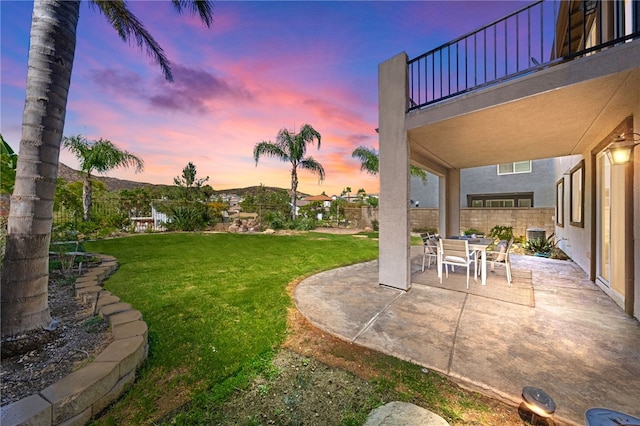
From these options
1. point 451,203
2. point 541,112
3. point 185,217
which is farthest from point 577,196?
point 185,217

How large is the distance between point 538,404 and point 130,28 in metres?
8.83

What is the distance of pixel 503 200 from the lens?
15359mm

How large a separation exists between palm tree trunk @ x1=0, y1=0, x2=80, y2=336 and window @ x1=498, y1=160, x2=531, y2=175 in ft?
56.8

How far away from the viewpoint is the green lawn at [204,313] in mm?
2039

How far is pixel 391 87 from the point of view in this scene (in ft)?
14.8

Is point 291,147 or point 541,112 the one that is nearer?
point 541,112

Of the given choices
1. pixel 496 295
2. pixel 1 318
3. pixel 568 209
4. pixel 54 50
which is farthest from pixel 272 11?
pixel 568 209

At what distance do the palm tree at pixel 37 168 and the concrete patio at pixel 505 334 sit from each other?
9.75ft

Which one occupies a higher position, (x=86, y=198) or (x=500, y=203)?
(x=500, y=203)

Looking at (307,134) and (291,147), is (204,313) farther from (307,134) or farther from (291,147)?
(307,134)

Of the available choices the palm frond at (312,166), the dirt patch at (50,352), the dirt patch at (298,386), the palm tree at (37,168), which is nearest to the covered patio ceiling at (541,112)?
the dirt patch at (298,386)

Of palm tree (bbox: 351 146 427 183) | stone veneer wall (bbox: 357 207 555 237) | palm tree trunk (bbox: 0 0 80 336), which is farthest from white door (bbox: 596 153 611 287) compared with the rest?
palm tree (bbox: 351 146 427 183)

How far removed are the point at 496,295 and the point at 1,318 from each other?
6375 millimetres

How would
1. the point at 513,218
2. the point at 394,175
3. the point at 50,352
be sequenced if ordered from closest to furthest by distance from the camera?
the point at 50,352, the point at 394,175, the point at 513,218
